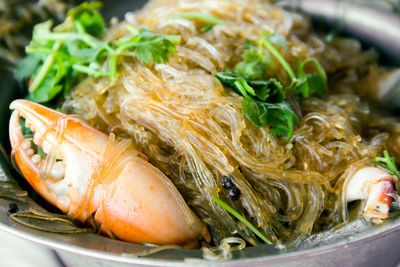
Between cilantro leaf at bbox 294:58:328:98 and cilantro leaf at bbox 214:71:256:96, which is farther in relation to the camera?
cilantro leaf at bbox 294:58:328:98

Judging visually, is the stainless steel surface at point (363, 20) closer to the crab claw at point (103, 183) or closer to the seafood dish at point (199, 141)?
the seafood dish at point (199, 141)

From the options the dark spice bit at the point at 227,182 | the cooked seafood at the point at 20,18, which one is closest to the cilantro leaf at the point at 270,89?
the dark spice bit at the point at 227,182

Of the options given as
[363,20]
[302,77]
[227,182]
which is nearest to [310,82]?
[302,77]

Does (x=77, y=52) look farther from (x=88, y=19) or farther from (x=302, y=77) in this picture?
(x=302, y=77)

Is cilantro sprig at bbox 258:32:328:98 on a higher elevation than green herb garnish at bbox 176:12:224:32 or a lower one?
lower

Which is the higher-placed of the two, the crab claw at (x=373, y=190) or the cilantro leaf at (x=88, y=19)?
the cilantro leaf at (x=88, y=19)

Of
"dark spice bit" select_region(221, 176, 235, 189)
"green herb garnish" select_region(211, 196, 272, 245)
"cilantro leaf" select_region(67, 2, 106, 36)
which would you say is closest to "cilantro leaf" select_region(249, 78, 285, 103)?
"dark spice bit" select_region(221, 176, 235, 189)

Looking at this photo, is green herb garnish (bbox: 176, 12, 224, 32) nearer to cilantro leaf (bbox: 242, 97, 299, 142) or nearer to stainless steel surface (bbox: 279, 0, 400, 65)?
cilantro leaf (bbox: 242, 97, 299, 142)

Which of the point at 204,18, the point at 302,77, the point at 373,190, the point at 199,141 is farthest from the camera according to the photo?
the point at 204,18
